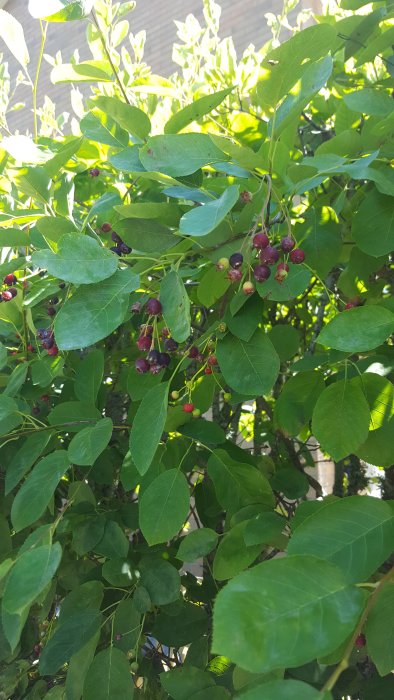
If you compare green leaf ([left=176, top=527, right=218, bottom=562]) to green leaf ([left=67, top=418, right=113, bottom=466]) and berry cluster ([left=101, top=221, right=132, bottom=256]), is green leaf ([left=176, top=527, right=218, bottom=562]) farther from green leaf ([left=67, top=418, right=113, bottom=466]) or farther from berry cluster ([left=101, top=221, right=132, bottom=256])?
berry cluster ([left=101, top=221, right=132, bottom=256])

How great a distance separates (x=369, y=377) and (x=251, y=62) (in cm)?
101

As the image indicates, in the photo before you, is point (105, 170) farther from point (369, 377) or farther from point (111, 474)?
point (369, 377)

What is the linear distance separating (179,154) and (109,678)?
713mm

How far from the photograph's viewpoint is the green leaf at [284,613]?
0.43m

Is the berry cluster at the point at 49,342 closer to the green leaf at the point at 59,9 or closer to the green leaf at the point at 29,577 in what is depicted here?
the green leaf at the point at 29,577

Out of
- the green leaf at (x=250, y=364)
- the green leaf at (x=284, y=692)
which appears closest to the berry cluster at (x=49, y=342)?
the green leaf at (x=250, y=364)

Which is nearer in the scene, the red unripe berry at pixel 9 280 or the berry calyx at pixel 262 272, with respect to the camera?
the berry calyx at pixel 262 272

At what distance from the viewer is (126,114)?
0.87 m

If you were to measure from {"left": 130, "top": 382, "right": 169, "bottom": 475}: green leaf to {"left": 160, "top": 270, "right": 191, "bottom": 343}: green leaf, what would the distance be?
97mm

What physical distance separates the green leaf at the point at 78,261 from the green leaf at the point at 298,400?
35cm

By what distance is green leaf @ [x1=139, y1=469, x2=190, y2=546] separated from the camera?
829mm

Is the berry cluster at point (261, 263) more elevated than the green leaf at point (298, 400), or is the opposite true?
the berry cluster at point (261, 263)

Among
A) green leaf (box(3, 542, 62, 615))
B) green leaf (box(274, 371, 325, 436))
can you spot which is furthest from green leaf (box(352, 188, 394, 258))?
green leaf (box(3, 542, 62, 615))

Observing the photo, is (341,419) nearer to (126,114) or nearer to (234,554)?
(234,554)
